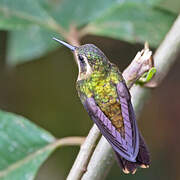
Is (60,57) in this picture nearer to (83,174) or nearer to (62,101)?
(62,101)

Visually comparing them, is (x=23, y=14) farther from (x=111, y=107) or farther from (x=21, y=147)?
(x=111, y=107)

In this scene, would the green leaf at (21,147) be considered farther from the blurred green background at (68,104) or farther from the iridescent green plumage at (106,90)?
the blurred green background at (68,104)

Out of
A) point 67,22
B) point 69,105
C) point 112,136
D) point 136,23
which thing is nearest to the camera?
point 112,136

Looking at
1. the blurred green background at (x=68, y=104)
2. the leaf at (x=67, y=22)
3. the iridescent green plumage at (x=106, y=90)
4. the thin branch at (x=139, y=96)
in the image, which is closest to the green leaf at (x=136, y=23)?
the leaf at (x=67, y=22)

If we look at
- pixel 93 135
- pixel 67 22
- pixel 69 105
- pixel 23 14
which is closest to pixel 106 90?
pixel 93 135

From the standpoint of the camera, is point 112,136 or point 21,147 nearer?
point 112,136

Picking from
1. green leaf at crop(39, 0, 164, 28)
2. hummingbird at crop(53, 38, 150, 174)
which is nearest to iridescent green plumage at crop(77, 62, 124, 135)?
hummingbird at crop(53, 38, 150, 174)

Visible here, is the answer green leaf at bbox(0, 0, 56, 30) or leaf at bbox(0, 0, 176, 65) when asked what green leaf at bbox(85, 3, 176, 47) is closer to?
leaf at bbox(0, 0, 176, 65)
